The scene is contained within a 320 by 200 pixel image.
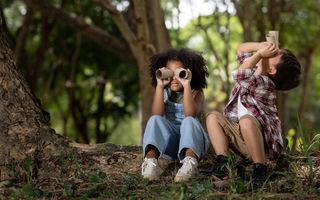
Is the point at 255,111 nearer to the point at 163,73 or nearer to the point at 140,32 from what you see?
the point at 163,73

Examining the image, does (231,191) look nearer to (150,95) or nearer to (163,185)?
(163,185)

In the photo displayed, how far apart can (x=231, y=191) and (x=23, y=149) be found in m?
1.64

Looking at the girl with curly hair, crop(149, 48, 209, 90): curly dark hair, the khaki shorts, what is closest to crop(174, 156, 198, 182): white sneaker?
the girl with curly hair

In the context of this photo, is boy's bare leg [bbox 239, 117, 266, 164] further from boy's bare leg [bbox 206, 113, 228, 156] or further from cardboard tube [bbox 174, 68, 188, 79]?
cardboard tube [bbox 174, 68, 188, 79]

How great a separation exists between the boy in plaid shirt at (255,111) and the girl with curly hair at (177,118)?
160 millimetres

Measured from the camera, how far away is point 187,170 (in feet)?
15.3

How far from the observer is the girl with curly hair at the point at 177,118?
4750 mm

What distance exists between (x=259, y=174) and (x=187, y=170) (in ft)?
1.67

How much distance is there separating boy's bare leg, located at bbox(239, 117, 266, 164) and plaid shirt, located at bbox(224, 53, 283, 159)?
16 cm

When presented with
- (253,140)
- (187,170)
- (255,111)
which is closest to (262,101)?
(255,111)

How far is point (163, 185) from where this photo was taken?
4.54 meters

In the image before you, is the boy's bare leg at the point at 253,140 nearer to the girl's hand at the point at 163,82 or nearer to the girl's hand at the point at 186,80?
the girl's hand at the point at 186,80

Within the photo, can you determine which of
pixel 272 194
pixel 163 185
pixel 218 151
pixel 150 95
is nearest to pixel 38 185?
pixel 163 185

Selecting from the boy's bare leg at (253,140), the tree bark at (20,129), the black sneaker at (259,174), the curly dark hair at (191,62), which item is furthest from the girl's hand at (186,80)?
the tree bark at (20,129)
